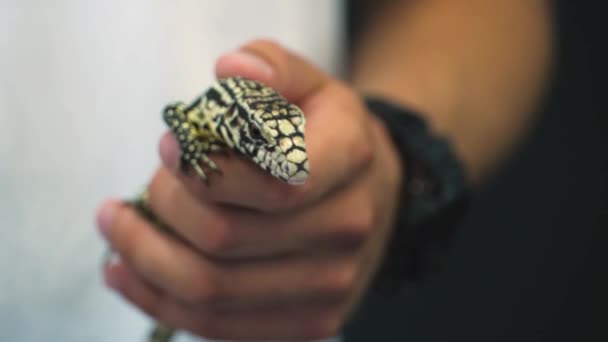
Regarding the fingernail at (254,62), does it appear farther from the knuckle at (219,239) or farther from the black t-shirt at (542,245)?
the black t-shirt at (542,245)

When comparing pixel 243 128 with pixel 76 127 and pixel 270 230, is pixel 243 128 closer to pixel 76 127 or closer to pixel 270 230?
pixel 270 230

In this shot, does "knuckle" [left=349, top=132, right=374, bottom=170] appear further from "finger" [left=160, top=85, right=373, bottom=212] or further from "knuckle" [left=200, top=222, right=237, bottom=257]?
"knuckle" [left=200, top=222, right=237, bottom=257]

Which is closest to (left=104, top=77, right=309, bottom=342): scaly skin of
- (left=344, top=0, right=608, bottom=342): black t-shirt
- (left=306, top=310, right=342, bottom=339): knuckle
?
(left=306, top=310, right=342, bottom=339): knuckle

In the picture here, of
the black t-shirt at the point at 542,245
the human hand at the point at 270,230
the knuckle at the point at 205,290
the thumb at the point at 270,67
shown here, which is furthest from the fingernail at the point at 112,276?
the black t-shirt at the point at 542,245

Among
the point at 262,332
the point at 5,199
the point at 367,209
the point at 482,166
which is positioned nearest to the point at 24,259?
the point at 5,199

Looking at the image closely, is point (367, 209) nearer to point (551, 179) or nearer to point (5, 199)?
point (5, 199)

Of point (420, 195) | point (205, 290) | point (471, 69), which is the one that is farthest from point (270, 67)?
point (471, 69)
